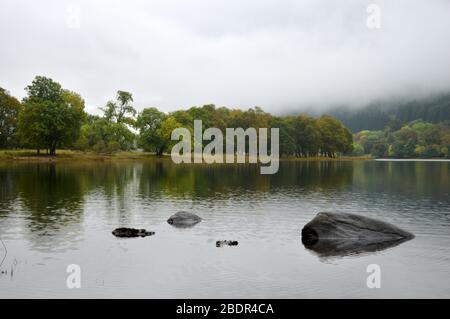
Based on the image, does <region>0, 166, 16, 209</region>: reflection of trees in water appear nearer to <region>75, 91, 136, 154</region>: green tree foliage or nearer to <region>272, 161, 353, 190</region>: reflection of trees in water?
<region>272, 161, 353, 190</region>: reflection of trees in water

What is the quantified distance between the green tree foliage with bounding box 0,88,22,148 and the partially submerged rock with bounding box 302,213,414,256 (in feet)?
437

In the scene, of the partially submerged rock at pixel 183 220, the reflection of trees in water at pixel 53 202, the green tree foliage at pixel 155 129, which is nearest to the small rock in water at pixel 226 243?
the partially submerged rock at pixel 183 220

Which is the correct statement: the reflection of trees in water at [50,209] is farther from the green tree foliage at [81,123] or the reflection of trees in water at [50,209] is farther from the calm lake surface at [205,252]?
the green tree foliage at [81,123]

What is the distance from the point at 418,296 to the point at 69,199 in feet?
137

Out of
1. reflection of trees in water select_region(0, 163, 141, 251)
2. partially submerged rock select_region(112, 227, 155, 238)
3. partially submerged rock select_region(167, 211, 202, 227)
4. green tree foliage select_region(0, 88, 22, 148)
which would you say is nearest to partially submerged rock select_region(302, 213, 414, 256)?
partially submerged rock select_region(167, 211, 202, 227)

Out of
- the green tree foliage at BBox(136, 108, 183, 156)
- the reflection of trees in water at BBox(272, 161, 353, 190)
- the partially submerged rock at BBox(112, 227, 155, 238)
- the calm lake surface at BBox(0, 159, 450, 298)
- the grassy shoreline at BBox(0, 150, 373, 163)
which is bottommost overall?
the reflection of trees in water at BBox(272, 161, 353, 190)

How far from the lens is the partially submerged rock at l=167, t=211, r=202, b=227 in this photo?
38384 millimetres

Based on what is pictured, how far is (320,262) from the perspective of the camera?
26.1 m

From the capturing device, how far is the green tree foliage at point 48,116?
132m

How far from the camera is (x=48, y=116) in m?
132

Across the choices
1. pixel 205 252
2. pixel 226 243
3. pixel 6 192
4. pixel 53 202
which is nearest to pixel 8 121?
pixel 6 192

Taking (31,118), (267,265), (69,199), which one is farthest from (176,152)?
(267,265)

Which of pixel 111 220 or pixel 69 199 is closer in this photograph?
pixel 111 220
